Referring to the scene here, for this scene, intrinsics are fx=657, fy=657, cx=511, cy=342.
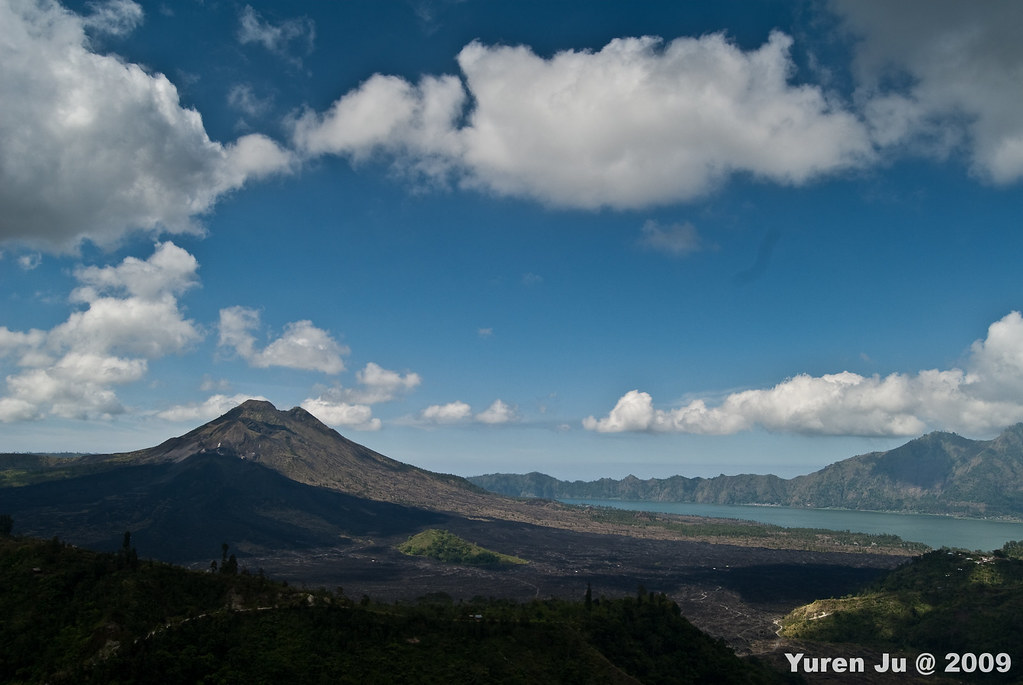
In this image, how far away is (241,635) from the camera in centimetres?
6450

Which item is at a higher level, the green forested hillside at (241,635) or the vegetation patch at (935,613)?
the green forested hillside at (241,635)

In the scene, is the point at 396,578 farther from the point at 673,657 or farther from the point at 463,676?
the point at 463,676

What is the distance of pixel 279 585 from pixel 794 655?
97020 mm

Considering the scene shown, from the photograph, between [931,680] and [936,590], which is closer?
[931,680]

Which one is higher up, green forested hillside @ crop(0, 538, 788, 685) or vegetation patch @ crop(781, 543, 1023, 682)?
green forested hillside @ crop(0, 538, 788, 685)

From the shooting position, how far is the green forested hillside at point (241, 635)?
59.5m

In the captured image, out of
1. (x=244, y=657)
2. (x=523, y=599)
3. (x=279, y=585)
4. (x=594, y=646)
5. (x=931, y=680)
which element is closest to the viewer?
(x=244, y=657)

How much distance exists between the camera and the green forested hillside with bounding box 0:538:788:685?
59.5 m

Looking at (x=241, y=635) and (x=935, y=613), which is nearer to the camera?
(x=241, y=635)

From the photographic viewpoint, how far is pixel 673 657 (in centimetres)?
8925

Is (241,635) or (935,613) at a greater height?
(241,635)

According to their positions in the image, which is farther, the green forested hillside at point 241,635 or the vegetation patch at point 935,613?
the vegetation patch at point 935,613

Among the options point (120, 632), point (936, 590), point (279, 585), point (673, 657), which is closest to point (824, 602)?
point (936, 590)

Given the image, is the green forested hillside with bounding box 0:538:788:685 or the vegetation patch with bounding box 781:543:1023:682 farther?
the vegetation patch with bounding box 781:543:1023:682
